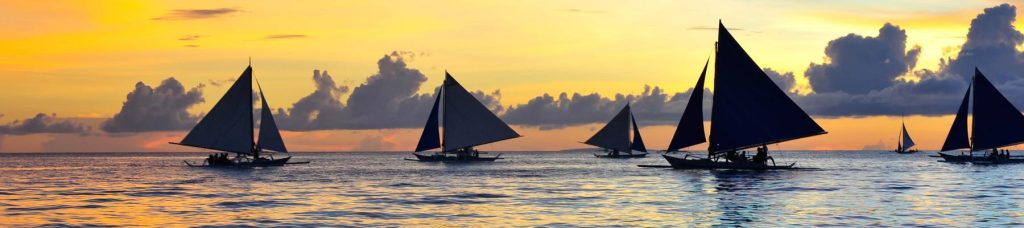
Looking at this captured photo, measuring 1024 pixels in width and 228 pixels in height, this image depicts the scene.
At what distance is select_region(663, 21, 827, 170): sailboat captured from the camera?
8812cm

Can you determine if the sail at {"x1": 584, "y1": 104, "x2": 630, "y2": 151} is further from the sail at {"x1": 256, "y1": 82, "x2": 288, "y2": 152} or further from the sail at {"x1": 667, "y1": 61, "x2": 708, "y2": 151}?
the sail at {"x1": 667, "y1": 61, "x2": 708, "y2": 151}

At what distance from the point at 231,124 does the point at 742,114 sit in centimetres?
4473

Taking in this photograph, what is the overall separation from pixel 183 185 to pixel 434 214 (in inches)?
1461

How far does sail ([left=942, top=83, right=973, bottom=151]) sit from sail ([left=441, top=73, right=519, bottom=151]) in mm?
42953

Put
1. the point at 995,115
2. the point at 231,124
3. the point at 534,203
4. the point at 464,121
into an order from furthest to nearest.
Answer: the point at 464,121 → the point at 995,115 → the point at 231,124 → the point at 534,203

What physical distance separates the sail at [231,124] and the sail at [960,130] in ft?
219

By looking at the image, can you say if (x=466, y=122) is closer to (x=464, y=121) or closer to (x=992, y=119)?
(x=464, y=121)

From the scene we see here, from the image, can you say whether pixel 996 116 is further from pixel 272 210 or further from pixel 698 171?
pixel 272 210

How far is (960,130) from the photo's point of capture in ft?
404

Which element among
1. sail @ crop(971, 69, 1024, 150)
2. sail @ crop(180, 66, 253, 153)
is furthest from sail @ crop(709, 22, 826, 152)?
sail @ crop(180, 66, 253, 153)

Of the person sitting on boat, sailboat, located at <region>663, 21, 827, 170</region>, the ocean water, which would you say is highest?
sailboat, located at <region>663, 21, 827, 170</region>

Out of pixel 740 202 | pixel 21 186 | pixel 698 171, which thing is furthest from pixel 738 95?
pixel 21 186

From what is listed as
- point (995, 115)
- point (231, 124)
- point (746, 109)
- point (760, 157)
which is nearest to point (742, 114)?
point (746, 109)

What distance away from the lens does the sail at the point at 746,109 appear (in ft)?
289
